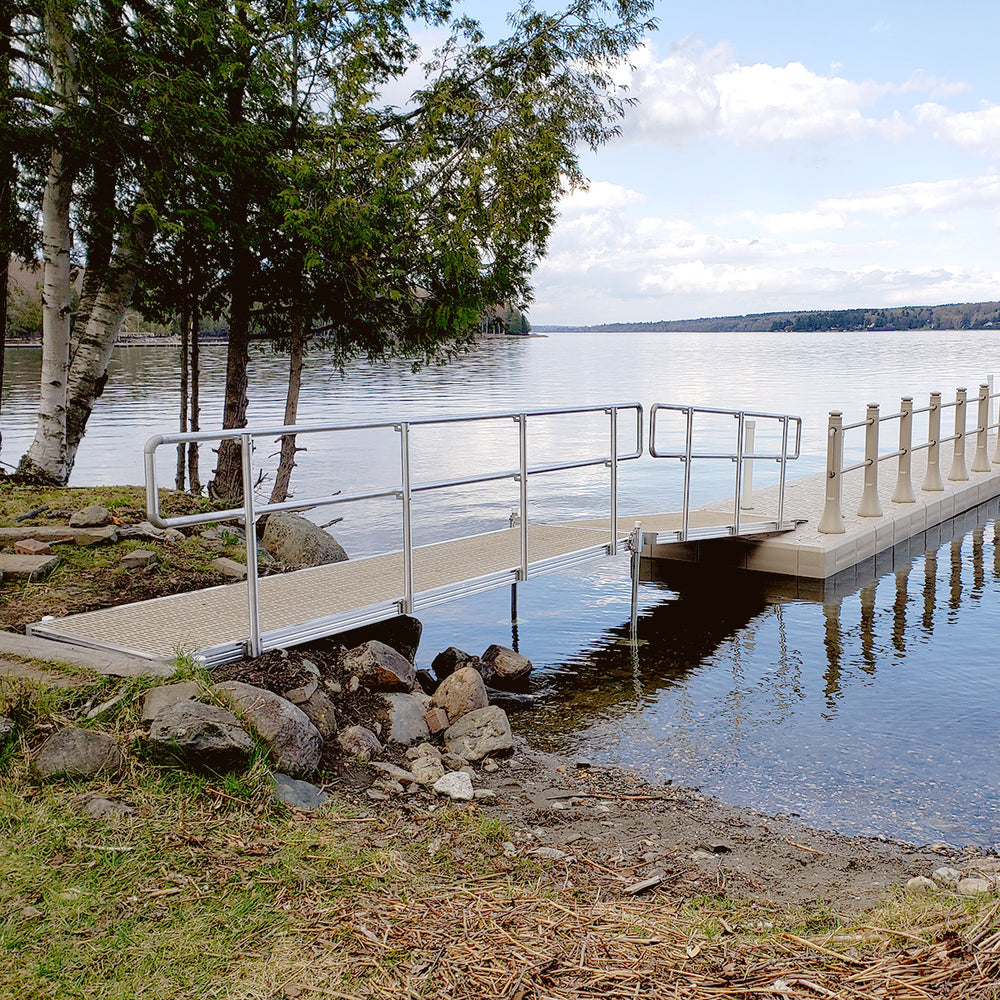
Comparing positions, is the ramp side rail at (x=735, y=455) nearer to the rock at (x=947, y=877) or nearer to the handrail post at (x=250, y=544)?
the handrail post at (x=250, y=544)

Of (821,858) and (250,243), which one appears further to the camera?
(250,243)

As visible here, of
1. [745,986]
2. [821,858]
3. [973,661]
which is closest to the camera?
[745,986]

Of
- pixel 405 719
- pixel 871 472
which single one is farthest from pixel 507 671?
pixel 871 472

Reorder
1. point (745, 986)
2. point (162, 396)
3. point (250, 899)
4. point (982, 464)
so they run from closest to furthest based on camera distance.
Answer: point (745, 986) < point (250, 899) < point (982, 464) < point (162, 396)

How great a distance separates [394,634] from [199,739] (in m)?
2.72

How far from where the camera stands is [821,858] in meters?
4.34

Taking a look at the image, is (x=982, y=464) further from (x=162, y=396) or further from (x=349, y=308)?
(x=162, y=396)

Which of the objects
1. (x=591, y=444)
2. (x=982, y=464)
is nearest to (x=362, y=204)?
(x=982, y=464)

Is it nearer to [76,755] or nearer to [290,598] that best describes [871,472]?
[290,598]

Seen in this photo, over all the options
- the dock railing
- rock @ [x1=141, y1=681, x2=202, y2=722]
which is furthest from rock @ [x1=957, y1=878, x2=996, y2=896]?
the dock railing

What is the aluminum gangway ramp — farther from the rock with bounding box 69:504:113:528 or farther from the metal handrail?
the rock with bounding box 69:504:113:528

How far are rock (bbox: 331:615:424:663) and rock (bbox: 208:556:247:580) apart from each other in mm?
1203

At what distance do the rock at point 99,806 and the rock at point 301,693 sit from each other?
1.39m

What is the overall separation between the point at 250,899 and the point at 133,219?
338 inches
